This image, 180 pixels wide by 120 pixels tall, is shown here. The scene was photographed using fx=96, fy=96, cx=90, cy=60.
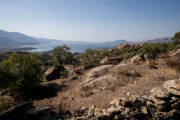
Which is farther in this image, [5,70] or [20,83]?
[20,83]

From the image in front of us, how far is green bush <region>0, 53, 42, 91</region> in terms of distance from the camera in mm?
5531

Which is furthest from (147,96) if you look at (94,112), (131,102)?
(94,112)

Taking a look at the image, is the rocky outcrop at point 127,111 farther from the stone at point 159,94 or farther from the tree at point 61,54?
the tree at point 61,54

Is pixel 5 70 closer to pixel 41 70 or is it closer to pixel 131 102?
pixel 41 70

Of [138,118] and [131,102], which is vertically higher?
[131,102]

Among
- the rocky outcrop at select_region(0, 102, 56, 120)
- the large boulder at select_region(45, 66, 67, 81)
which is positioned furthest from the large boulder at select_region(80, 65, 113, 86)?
the rocky outcrop at select_region(0, 102, 56, 120)

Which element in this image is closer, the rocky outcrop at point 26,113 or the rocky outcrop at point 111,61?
the rocky outcrop at point 26,113

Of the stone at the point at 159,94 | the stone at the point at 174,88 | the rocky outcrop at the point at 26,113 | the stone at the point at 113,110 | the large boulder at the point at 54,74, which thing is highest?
the stone at the point at 174,88

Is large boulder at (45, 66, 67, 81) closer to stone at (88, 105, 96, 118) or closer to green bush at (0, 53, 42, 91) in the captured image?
green bush at (0, 53, 42, 91)

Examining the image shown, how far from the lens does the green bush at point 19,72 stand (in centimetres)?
553

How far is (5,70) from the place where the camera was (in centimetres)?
550

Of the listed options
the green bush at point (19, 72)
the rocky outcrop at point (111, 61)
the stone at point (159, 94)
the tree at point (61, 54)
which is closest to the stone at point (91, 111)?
the stone at point (159, 94)

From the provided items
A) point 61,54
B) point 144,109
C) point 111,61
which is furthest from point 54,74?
point 61,54

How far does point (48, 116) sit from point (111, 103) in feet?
8.67
